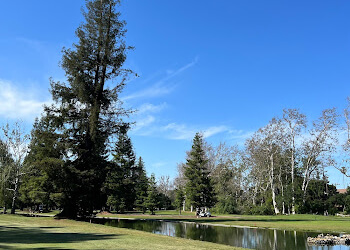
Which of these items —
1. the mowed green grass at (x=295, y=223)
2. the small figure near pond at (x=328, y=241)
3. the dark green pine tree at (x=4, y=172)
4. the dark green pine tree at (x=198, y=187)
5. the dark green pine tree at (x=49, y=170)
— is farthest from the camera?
the dark green pine tree at (x=198, y=187)

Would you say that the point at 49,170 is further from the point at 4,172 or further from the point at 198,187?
the point at 198,187

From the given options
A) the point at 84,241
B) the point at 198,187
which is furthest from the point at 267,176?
the point at 84,241

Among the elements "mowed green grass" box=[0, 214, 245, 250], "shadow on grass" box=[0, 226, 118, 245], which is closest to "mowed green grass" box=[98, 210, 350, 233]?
"mowed green grass" box=[0, 214, 245, 250]

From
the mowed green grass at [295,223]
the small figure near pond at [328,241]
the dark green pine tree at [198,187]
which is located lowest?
the mowed green grass at [295,223]

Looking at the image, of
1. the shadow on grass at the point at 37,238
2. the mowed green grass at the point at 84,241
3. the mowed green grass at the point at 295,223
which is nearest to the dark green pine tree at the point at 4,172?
the mowed green grass at the point at 295,223

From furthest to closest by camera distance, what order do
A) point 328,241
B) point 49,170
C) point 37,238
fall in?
point 49,170 < point 328,241 < point 37,238

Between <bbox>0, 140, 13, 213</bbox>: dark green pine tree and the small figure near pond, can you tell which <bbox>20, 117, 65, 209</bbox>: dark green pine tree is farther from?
the small figure near pond

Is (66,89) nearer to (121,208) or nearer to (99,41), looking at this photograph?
(99,41)

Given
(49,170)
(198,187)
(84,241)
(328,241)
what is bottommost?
(328,241)

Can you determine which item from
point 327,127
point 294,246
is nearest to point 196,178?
point 327,127

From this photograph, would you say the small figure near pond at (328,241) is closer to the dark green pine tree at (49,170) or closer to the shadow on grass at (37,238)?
the shadow on grass at (37,238)

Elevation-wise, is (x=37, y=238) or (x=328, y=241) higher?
(x=37, y=238)

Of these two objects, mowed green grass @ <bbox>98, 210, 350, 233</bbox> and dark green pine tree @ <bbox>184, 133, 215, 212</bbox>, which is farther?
dark green pine tree @ <bbox>184, 133, 215, 212</bbox>

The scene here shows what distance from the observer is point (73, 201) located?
2139 centimetres
